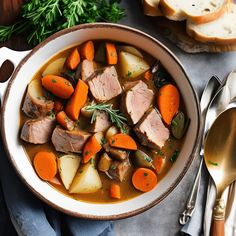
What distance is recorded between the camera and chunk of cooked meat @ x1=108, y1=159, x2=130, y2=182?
9.68 feet

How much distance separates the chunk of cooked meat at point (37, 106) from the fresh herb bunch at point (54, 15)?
1.12 ft

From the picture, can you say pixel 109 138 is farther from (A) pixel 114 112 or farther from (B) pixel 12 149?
(B) pixel 12 149

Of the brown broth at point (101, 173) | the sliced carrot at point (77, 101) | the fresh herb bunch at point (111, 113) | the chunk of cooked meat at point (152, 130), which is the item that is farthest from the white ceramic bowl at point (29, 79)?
the fresh herb bunch at point (111, 113)

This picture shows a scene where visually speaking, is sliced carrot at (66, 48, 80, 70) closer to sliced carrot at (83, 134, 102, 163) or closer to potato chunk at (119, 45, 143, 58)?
potato chunk at (119, 45, 143, 58)

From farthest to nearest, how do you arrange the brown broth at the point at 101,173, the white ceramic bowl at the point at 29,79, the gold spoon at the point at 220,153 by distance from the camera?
the gold spoon at the point at 220,153, the brown broth at the point at 101,173, the white ceramic bowl at the point at 29,79

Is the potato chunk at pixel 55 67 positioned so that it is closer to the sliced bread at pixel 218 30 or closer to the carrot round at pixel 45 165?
the carrot round at pixel 45 165

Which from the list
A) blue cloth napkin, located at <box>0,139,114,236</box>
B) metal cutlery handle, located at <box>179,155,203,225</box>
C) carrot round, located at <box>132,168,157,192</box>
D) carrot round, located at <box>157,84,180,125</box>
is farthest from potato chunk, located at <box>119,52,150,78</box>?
blue cloth napkin, located at <box>0,139,114,236</box>

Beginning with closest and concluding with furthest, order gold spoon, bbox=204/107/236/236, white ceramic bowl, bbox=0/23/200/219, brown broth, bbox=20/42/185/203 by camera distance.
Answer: white ceramic bowl, bbox=0/23/200/219 < brown broth, bbox=20/42/185/203 < gold spoon, bbox=204/107/236/236

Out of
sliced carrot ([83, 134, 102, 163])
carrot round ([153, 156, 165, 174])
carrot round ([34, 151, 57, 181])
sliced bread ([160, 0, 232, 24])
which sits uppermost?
sliced bread ([160, 0, 232, 24])

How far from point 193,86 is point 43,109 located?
2.71 ft

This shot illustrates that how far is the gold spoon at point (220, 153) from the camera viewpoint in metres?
3.13

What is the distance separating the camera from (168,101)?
301 centimetres

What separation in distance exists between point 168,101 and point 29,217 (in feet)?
3.28

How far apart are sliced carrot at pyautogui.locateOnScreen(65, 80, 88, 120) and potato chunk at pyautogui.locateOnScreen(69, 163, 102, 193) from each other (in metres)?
0.29
